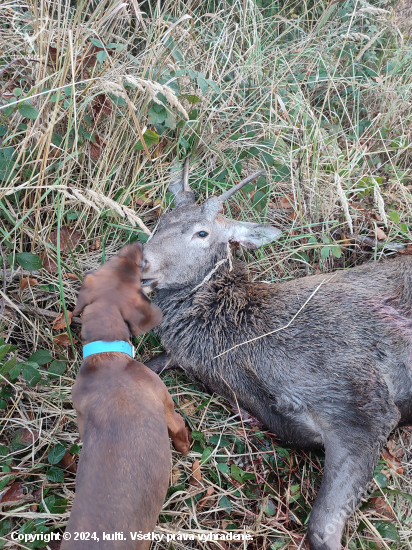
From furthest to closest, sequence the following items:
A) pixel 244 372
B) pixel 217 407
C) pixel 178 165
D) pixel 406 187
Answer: pixel 406 187 → pixel 178 165 → pixel 217 407 → pixel 244 372

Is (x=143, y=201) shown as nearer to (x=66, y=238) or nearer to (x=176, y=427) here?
(x=66, y=238)

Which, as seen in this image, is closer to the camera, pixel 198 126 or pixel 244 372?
pixel 244 372

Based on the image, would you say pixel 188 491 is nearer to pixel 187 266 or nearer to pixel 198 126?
pixel 187 266

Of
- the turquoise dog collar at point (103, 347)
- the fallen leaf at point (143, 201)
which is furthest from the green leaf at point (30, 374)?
the fallen leaf at point (143, 201)

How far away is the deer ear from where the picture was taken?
3.47 metres

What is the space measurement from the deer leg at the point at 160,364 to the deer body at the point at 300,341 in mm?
95

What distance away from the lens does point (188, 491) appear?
109 inches

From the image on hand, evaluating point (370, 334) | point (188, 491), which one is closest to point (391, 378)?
point (370, 334)

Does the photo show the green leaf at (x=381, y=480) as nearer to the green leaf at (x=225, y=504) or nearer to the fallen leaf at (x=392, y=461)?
the fallen leaf at (x=392, y=461)

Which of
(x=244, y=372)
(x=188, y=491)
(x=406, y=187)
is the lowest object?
(x=188, y=491)

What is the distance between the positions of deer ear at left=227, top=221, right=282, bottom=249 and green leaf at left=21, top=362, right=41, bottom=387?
1.65 m

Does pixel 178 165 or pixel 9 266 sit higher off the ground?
pixel 178 165

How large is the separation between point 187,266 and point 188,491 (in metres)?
1.46

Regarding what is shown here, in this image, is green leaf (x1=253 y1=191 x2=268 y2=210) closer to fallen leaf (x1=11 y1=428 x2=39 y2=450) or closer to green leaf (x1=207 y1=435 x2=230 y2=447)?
green leaf (x1=207 y1=435 x2=230 y2=447)
